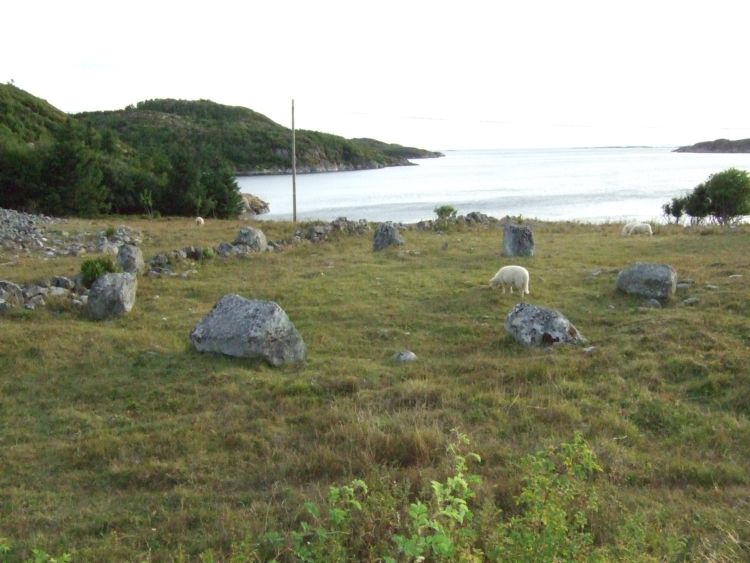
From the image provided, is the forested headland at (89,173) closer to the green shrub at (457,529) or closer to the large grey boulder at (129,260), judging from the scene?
the large grey boulder at (129,260)

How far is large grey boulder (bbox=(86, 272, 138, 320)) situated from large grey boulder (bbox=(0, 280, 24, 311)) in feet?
4.59

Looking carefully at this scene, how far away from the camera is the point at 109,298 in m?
12.5

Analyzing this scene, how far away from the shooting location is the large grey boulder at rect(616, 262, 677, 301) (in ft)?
43.4

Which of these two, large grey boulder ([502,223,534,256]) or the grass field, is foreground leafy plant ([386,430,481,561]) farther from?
large grey boulder ([502,223,534,256])

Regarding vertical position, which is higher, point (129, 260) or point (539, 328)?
point (129, 260)

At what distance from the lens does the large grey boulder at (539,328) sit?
408 inches

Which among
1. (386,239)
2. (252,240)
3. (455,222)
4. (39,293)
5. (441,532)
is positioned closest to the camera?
(441,532)

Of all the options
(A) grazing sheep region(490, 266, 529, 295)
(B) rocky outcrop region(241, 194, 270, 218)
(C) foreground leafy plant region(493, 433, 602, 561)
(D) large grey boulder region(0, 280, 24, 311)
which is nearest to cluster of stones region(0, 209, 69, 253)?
(D) large grey boulder region(0, 280, 24, 311)

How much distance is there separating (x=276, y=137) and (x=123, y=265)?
387 ft

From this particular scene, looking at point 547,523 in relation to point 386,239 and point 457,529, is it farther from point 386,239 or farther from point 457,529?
point 386,239

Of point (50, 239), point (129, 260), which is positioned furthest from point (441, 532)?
point (50, 239)

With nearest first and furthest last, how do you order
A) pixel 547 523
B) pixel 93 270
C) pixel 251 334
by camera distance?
pixel 547 523 < pixel 251 334 < pixel 93 270

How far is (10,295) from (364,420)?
929 cm

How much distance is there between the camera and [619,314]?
12273 mm
